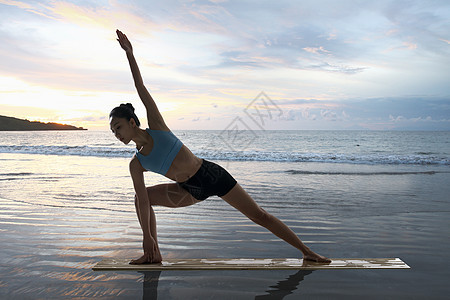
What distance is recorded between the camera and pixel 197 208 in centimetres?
552

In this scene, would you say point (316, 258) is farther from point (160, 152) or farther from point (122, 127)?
point (122, 127)

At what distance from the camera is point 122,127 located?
8.59 feet

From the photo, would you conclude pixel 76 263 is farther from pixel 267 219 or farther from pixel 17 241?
pixel 267 219

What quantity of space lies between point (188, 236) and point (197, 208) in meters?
1.62

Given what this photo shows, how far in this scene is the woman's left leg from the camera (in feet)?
9.35

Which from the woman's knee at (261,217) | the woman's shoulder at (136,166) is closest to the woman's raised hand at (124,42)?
the woman's shoulder at (136,166)

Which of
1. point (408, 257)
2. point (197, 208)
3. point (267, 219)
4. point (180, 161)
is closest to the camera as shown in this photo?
point (180, 161)

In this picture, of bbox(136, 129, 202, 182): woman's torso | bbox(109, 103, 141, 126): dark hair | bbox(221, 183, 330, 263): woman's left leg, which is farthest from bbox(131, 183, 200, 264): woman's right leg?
bbox(109, 103, 141, 126): dark hair

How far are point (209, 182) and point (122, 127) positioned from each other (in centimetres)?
81

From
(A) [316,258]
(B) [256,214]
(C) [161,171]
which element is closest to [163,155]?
(C) [161,171]

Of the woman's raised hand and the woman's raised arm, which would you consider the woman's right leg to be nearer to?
the woman's raised arm

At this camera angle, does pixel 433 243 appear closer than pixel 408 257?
No

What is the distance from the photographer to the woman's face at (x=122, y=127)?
2.60 m

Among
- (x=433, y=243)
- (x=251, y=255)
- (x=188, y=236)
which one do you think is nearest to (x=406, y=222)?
(x=433, y=243)
